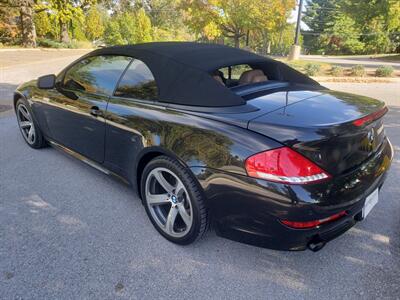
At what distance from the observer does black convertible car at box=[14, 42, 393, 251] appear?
1.80 metres

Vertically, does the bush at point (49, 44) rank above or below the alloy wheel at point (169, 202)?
above

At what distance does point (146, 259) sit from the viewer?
2.26m

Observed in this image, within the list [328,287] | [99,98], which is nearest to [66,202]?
[99,98]

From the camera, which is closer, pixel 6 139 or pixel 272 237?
pixel 272 237

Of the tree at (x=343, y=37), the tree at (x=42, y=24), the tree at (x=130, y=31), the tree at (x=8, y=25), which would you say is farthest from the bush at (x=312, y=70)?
the tree at (x=343, y=37)

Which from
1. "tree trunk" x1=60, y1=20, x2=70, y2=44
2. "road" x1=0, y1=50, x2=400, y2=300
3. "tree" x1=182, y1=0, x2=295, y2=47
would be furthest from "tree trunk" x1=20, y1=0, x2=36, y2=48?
"road" x1=0, y1=50, x2=400, y2=300

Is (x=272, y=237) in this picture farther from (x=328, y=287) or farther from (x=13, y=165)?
(x=13, y=165)

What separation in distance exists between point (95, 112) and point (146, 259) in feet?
4.60

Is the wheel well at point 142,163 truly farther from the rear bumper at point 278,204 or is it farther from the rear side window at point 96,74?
the rear side window at point 96,74

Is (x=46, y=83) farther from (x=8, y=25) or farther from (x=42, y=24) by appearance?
(x=42, y=24)

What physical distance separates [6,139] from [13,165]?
3.74 ft

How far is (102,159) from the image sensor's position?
2955mm

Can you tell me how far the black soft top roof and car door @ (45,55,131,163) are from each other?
0.21 m

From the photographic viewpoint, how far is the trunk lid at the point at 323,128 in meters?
1.79
